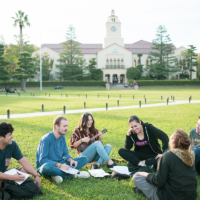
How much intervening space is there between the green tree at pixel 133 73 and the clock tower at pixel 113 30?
1438 cm

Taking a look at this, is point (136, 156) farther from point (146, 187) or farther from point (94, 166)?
point (146, 187)

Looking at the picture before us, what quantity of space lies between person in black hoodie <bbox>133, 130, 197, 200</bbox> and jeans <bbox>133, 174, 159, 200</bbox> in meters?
0.15

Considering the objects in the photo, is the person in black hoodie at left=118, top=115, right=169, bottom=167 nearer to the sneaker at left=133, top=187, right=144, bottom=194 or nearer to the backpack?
the sneaker at left=133, top=187, right=144, bottom=194

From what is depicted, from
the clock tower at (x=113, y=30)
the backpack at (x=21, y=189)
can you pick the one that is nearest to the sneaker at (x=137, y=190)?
the backpack at (x=21, y=189)

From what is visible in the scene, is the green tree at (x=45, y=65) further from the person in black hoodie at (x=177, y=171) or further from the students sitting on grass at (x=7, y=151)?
the person in black hoodie at (x=177, y=171)

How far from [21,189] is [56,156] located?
106 centimetres

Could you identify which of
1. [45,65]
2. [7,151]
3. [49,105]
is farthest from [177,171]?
[45,65]

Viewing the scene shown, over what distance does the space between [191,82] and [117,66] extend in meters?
21.7

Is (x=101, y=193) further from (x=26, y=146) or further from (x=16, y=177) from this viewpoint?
(x=26, y=146)

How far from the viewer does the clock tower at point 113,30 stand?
7400cm

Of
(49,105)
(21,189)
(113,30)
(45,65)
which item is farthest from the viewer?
(113,30)

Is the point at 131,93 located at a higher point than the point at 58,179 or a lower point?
higher

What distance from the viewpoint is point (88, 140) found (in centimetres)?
500

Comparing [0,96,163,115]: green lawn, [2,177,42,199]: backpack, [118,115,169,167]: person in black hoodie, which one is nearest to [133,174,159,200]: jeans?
[118,115,169,167]: person in black hoodie
